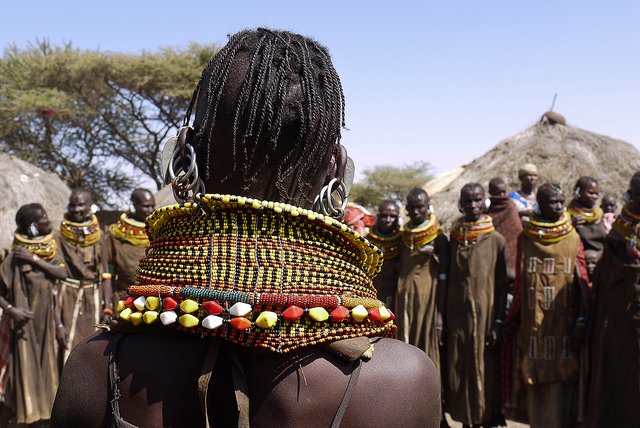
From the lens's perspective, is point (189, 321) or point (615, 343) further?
point (615, 343)

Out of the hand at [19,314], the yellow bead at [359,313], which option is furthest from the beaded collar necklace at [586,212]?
the yellow bead at [359,313]

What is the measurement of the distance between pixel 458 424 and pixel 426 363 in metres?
6.94

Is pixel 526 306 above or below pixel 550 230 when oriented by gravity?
below

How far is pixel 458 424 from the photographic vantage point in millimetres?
8141

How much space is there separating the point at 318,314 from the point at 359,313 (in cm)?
10

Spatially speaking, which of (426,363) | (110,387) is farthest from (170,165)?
(426,363)

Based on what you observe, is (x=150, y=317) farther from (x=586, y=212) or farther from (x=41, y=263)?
(x=586, y=212)

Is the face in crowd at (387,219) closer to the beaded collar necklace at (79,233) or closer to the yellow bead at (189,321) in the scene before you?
the beaded collar necklace at (79,233)

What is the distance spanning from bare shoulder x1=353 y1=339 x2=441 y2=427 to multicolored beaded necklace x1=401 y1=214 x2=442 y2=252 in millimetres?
5460

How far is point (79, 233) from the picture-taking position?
23.8ft

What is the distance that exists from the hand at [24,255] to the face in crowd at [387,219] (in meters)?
3.27

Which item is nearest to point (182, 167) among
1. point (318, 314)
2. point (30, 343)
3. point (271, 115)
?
point (271, 115)

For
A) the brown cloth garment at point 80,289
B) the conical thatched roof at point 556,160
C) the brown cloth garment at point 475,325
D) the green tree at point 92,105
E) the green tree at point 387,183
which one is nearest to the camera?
the brown cloth garment at point 475,325

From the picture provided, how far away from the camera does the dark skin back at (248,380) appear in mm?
1499
